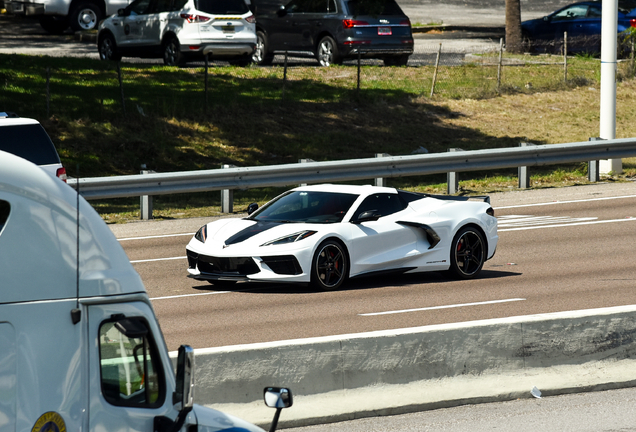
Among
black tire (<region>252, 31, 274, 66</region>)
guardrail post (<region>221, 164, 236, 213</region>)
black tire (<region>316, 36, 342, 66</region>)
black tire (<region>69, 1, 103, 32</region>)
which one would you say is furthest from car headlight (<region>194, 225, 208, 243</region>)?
black tire (<region>69, 1, 103, 32</region>)

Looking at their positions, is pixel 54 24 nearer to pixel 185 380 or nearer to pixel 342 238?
pixel 342 238

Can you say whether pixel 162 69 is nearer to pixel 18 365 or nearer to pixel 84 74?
pixel 84 74

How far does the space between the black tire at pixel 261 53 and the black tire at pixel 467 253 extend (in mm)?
16910

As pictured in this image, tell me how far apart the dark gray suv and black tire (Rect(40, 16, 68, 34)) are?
8.41 m

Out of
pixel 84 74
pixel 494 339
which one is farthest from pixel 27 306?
pixel 84 74

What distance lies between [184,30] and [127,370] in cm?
2233

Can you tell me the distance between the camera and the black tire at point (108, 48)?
27.9 meters

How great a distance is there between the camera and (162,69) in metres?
26.2

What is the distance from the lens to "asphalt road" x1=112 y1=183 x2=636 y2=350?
10.5 m

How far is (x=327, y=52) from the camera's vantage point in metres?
28.7

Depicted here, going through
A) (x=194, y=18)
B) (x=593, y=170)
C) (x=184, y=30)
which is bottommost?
(x=593, y=170)

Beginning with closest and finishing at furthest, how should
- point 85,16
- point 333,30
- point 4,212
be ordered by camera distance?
point 4,212
point 333,30
point 85,16

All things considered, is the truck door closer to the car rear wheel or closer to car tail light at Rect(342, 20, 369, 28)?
car tail light at Rect(342, 20, 369, 28)

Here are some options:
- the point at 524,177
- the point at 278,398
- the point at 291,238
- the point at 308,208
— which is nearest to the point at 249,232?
the point at 291,238
